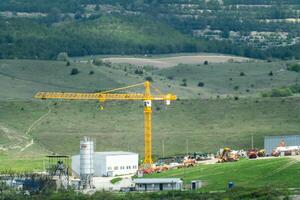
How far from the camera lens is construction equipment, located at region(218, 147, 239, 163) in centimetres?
16862

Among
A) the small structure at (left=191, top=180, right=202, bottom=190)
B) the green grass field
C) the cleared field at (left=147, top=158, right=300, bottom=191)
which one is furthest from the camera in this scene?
the green grass field

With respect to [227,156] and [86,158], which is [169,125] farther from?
[86,158]

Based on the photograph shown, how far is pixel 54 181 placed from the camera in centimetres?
15938

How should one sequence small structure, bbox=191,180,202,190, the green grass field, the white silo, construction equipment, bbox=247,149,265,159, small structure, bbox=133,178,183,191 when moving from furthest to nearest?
the green grass field < construction equipment, bbox=247,149,265,159 < the white silo < small structure, bbox=133,178,183,191 < small structure, bbox=191,180,202,190

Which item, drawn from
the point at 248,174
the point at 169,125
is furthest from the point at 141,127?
the point at 248,174

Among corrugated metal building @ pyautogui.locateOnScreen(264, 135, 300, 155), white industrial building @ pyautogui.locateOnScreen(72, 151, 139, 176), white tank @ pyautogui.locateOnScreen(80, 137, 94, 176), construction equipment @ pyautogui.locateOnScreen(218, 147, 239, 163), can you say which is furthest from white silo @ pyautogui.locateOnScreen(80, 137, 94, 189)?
corrugated metal building @ pyautogui.locateOnScreen(264, 135, 300, 155)

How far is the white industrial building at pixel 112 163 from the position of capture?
169 meters

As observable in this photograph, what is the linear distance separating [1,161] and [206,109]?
92.4 ft

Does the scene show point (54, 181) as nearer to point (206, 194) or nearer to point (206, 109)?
point (206, 194)

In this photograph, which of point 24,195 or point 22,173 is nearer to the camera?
point 24,195

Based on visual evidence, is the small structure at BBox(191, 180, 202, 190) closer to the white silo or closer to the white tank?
the white silo

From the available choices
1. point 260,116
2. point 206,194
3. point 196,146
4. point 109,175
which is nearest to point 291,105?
point 260,116

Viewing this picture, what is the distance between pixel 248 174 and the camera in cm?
15788

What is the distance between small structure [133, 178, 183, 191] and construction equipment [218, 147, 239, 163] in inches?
455
